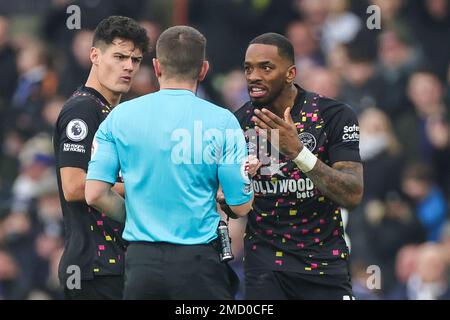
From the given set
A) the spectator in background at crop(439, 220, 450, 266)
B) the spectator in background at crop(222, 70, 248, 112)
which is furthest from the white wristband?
the spectator in background at crop(222, 70, 248, 112)

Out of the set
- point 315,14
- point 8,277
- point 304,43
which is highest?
point 315,14

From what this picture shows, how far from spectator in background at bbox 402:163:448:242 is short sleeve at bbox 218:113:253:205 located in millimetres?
5148

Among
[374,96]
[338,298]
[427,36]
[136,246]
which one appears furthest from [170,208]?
[427,36]

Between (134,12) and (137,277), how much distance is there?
688 cm

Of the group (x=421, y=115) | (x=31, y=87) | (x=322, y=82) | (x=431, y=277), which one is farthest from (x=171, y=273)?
(x=31, y=87)

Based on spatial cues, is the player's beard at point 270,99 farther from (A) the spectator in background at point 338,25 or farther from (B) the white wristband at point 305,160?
(A) the spectator in background at point 338,25

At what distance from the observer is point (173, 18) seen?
1286 centimetres

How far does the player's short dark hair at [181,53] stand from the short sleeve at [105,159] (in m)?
0.42

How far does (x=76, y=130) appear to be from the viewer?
7.09 metres

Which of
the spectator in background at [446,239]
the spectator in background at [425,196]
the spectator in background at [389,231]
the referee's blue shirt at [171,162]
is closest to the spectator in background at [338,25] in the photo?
the spectator in background at [425,196]

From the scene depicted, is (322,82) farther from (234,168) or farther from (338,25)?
(234,168)

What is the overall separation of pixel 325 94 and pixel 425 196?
4.39 ft

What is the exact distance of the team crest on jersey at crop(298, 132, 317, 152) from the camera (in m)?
7.45

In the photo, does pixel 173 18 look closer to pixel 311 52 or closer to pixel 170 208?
pixel 311 52
